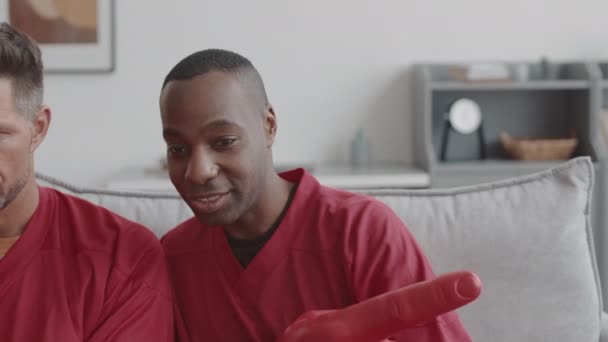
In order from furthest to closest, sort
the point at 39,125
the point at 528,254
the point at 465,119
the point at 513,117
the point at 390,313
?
the point at 513,117 < the point at 465,119 < the point at 528,254 < the point at 39,125 < the point at 390,313

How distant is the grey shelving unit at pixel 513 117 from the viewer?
329cm

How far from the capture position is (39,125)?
1334 mm

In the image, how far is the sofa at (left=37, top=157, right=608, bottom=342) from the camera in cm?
147

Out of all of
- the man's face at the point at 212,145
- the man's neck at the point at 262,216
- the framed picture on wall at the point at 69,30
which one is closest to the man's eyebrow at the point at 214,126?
the man's face at the point at 212,145

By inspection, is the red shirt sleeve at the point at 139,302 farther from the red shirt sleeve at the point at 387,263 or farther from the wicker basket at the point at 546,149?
the wicker basket at the point at 546,149

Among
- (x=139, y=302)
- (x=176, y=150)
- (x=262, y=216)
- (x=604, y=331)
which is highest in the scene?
(x=176, y=150)

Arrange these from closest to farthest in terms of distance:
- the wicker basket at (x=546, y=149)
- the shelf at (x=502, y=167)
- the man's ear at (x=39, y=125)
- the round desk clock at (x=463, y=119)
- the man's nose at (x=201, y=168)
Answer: the man's nose at (x=201, y=168) → the man's ear at (x=39, y=125) → the shelf at (x=502, y=167) → the wicker basket at (x=546, y=149) → the round desk clock at (x=463, y=119)

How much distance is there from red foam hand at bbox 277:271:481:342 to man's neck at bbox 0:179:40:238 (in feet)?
1.94

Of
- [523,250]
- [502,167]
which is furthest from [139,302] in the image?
[502,167]

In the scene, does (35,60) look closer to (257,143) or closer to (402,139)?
(257,143)

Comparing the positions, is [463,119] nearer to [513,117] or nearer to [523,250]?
[513,117]

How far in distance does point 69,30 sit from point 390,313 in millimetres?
3054

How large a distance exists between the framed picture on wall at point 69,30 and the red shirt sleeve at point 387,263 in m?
2.54

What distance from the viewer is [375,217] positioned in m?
1.31
